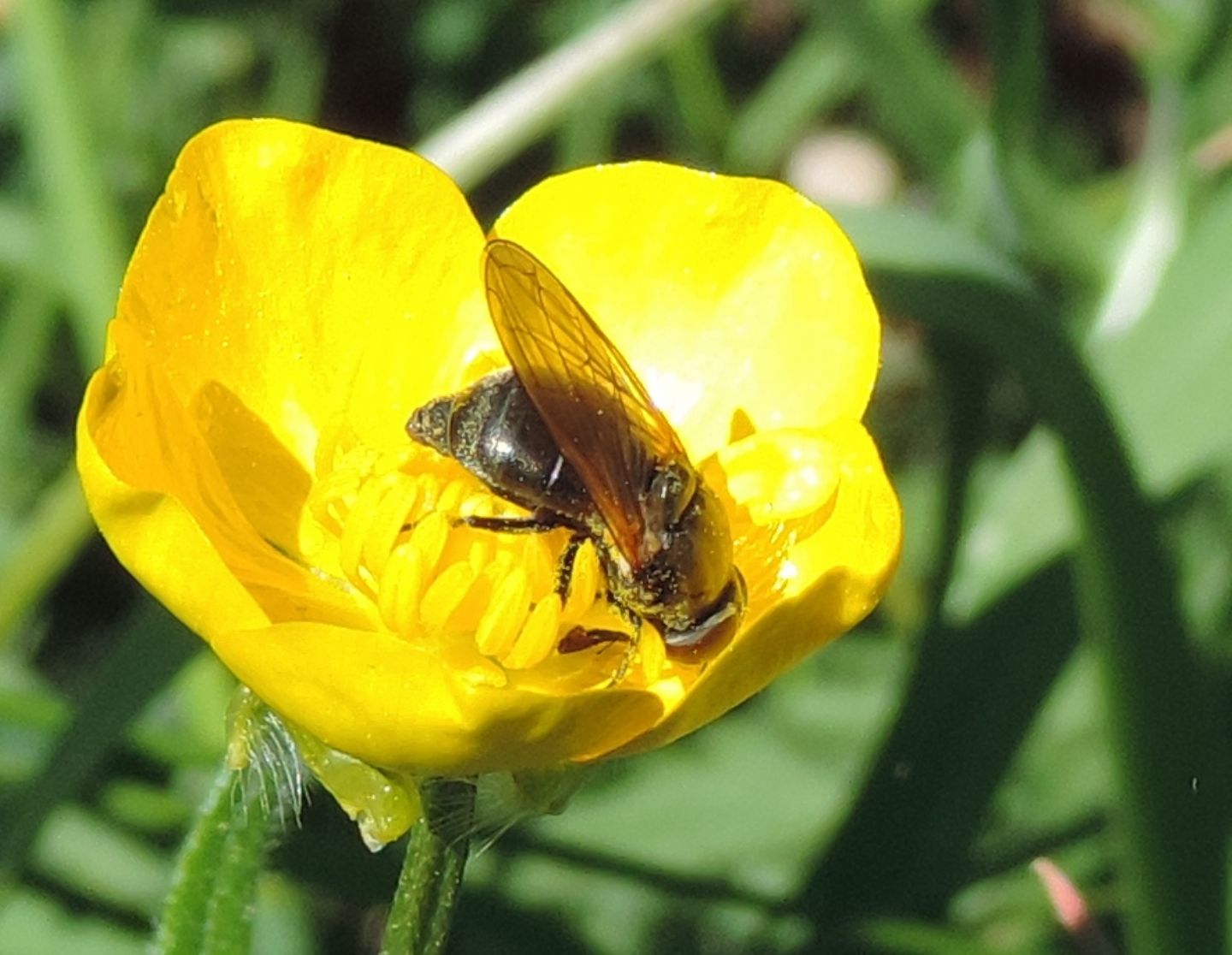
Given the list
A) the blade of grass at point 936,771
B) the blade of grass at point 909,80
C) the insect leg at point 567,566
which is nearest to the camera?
the insect leg at point 567,566

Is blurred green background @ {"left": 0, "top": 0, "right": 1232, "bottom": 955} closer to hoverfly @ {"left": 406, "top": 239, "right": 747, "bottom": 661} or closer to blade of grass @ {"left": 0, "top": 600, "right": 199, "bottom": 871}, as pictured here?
blade of grass @ {"left": 0, "top": 600, "right": 199, "bottom": 871}

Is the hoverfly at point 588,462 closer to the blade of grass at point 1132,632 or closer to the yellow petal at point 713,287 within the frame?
the yellow petal at point 713,287

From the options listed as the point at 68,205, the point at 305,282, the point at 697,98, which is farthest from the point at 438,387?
the point at 697,98

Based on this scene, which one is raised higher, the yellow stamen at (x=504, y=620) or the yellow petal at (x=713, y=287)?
the yellow petal at (x=713, y=287)

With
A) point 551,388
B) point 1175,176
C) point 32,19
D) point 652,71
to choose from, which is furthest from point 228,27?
point 551,388

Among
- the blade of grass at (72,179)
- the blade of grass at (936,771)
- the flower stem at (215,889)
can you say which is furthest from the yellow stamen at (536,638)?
the blade of grass at (72,179)
